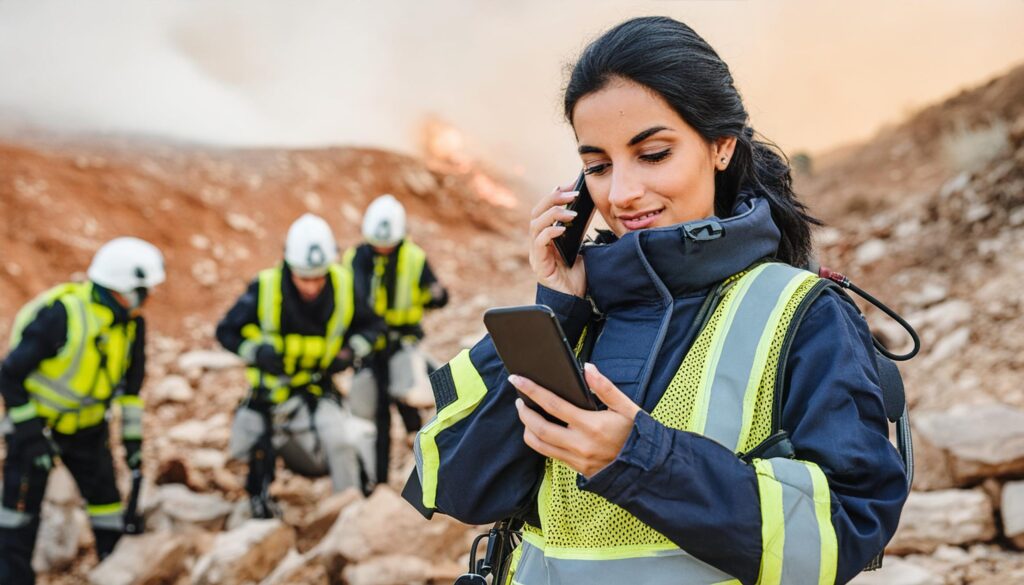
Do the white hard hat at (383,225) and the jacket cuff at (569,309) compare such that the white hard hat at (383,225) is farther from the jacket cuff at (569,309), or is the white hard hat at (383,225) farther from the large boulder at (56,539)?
the jacket cuff at (569,309)

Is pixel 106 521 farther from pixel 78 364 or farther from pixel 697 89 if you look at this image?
pixel 697 89

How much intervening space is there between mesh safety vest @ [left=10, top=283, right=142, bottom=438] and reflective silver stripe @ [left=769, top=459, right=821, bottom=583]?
209 inches

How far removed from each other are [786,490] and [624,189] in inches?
22.9

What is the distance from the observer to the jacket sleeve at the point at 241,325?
6.07m

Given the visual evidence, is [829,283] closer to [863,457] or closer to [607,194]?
[863,457]

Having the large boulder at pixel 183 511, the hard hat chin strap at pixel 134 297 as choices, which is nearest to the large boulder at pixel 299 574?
the large boulder at pixel 183 511

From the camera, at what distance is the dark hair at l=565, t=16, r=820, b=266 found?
143cm

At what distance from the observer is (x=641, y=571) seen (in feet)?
4.11

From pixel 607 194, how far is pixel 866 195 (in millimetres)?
11801

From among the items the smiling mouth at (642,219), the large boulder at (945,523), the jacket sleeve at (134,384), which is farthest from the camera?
the jacket sleeve at (134,384)

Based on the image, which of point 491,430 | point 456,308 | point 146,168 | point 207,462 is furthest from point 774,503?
point 146,168

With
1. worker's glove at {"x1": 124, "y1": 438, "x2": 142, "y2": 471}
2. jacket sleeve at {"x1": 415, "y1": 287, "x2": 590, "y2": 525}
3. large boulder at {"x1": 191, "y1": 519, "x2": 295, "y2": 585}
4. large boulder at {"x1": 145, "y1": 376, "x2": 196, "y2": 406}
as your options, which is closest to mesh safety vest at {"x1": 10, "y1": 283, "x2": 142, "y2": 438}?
worker's glove at {"x1": 124, "y1": 438, "x2": 142, "y2": 471}

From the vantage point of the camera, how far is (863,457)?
1146 mm

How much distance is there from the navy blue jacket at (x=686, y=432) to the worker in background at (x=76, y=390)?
470cm
